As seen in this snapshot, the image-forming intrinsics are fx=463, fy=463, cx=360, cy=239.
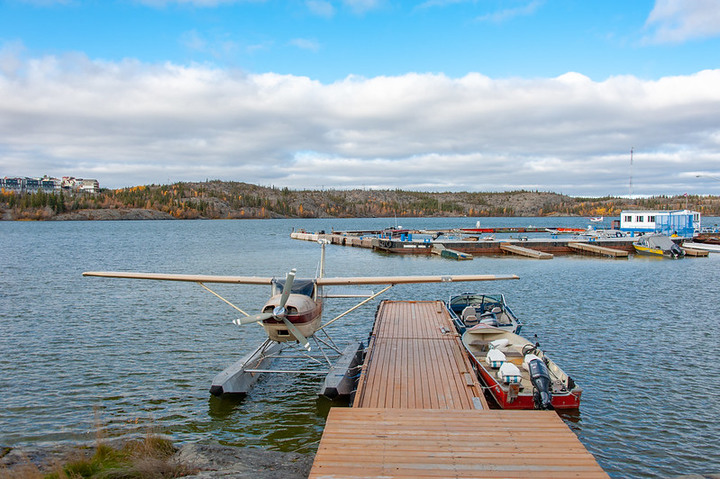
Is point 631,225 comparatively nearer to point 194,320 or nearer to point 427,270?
point 427,270

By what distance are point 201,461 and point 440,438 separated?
4519 millimetres

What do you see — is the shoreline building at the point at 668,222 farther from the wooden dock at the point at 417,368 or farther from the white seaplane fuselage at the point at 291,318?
the white seaplane fuselage at the point at 291,318

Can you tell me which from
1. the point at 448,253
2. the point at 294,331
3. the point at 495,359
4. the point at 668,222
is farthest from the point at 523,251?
the point at 294,331

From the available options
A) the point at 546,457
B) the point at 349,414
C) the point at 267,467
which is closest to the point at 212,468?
the point at 267,467

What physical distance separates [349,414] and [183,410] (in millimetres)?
5721

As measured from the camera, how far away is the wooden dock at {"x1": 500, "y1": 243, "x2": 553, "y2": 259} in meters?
49.5

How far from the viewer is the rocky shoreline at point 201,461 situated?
809 centimetres

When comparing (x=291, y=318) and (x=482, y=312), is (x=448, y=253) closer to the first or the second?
(x=482, y=312)

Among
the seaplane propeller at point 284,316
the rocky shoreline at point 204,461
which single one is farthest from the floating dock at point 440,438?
the seaplane propeller at point 284,316

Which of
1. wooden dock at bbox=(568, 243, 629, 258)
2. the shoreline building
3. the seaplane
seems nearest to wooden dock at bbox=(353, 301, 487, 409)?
the seaplane

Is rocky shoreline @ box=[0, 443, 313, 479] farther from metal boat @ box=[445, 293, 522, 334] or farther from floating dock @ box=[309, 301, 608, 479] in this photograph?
metal boat @ box=[445, 293, 522, 334]

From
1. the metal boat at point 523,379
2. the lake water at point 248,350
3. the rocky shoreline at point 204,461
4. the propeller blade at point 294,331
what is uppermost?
the propeller blade at point 294,331

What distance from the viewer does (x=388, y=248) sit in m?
57.4

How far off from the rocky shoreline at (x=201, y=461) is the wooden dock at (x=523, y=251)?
148ft
